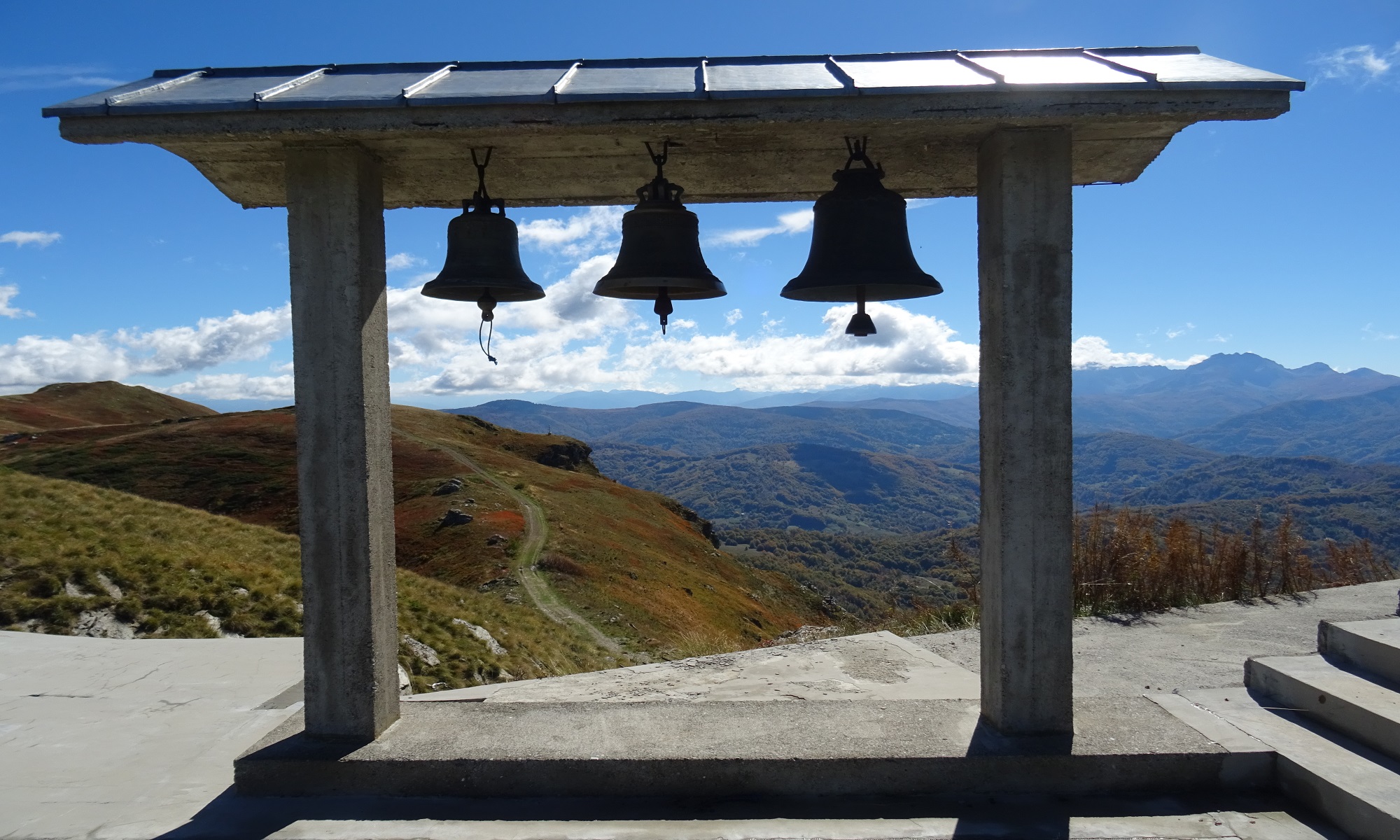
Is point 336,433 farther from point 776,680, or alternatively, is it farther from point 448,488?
point 448,488

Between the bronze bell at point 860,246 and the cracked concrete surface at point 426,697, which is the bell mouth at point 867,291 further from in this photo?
the cracked concrete surface at point 426,697

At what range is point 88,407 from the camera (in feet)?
258

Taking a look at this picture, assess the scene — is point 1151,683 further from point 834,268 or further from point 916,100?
point 916,100

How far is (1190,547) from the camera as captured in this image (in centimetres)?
845

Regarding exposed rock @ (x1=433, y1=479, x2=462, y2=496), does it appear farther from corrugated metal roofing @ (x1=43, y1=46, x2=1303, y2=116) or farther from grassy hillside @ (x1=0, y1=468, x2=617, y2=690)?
corrugated metal roofing @ (x1=43, y1=46, x2=1303, y2=116)

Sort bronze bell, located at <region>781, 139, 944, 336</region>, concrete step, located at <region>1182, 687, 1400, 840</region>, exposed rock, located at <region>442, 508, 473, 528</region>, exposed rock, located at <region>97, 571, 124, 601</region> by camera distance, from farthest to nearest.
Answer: exposed rock, located at <region>442, 508, 473, 528</region> < exposed rock, located at <region>97, 571, 124, 601</region> < bronze bell, located at <region>781, 139, 944, 336</region> < concrete step, located at <region>1182, 687, 1400, 840</region>

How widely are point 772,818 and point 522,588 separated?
29533 mm

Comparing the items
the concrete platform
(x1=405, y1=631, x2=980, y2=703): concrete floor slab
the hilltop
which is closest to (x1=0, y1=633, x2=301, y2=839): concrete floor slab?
the concrete platform

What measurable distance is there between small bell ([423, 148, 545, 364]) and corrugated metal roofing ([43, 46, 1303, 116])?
62 centimetres

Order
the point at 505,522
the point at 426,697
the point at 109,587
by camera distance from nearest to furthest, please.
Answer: the point at 426,697 < the point at 109,587 < the point at 505,522

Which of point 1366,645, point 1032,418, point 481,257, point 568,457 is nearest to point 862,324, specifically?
point 1032,418

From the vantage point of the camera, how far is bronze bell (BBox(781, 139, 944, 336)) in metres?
3.73

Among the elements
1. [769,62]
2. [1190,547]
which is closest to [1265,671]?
[769,62]

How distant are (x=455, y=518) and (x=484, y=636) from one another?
27.4 m
